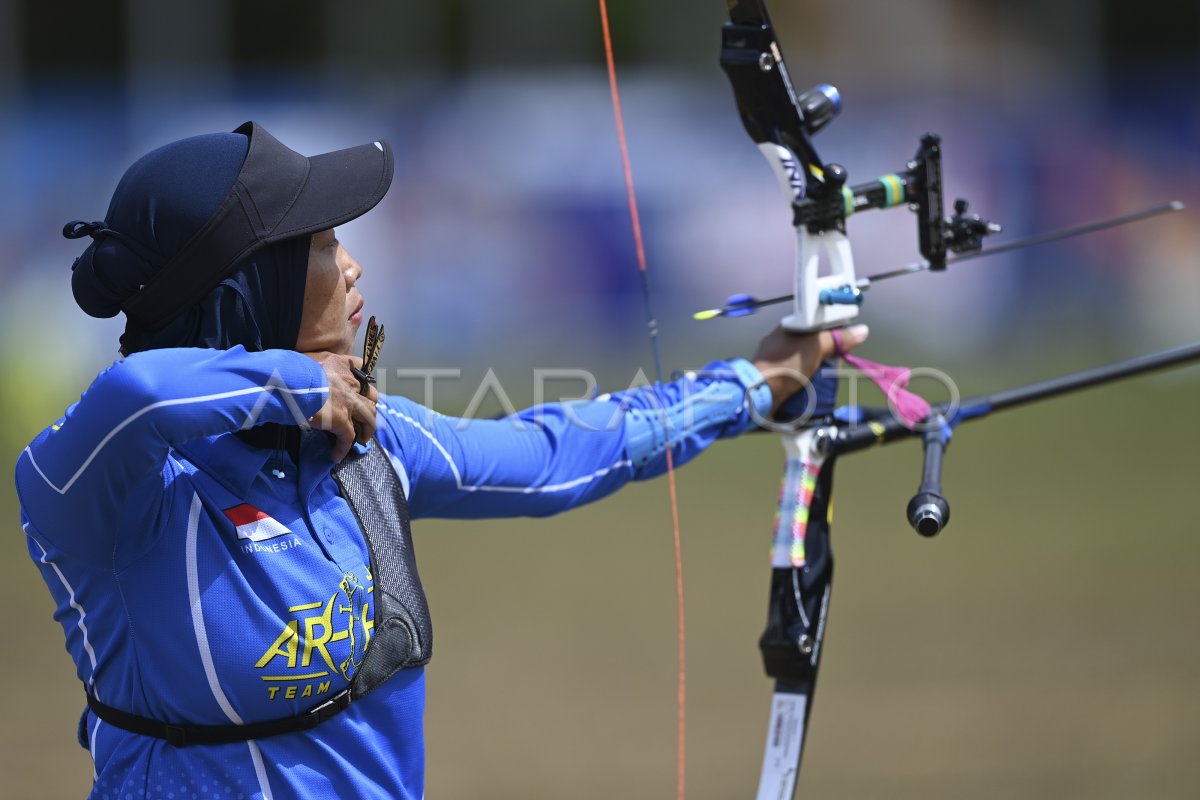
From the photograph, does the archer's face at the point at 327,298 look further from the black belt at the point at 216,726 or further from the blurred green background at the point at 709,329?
the blurred green background at the point at 709,329

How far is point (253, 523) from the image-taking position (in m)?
1.56

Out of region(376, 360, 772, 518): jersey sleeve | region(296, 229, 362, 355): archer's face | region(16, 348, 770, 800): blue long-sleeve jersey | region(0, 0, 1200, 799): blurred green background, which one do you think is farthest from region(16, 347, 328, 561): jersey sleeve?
region(0, 0, 1200, 799): blurred green background

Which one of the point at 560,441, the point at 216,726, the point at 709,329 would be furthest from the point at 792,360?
the point at 709,329

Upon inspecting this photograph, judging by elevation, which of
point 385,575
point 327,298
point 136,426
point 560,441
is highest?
point 327,298

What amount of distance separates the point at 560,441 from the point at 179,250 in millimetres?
738

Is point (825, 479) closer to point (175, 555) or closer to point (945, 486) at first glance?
point (175, 555)

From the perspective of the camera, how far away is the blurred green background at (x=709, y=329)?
4.25 metres

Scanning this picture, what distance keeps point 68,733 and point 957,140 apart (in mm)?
7830

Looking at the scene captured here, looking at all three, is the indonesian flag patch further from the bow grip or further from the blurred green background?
the blurred green background

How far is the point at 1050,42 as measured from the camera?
11273 mm

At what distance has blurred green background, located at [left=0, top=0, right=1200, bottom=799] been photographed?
4250 millimetres

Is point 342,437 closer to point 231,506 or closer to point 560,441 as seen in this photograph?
point 231,506

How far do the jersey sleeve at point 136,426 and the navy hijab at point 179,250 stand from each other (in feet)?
0.32

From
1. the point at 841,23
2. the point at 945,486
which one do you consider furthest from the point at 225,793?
the point at 841,23
